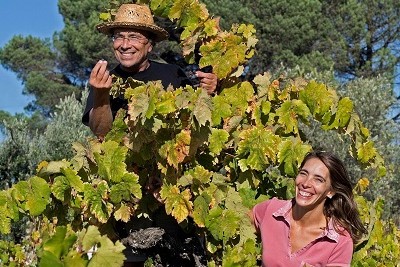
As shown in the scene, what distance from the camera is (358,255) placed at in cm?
391

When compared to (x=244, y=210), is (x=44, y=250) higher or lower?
lower

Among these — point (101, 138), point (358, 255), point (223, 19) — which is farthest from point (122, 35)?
point (223, 19)

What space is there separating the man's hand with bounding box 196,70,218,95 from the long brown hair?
1.90 feet

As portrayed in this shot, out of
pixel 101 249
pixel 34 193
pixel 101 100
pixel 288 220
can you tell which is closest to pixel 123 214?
pixel 34 193

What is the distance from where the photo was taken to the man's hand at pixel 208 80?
3572mm

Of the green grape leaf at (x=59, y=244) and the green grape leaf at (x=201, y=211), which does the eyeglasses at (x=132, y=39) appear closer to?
the green grape leaf at (x=201, y=211)

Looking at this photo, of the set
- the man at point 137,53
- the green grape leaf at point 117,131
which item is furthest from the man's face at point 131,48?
the green grape leaf at point 117,131

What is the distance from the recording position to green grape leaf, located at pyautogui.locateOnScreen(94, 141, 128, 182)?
10.1 ft

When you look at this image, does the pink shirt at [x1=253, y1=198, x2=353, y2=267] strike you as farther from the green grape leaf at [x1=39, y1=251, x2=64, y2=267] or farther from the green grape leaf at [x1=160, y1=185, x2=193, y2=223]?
the green grape leaf at [x1=39, y1=251, x2=64, y2=267]

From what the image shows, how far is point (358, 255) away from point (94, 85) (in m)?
1.63

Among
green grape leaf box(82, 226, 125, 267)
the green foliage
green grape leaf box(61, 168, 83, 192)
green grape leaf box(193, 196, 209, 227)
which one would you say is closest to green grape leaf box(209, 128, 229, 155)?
the green foliage

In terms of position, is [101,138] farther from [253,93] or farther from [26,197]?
[253,93]

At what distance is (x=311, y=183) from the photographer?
325 cm

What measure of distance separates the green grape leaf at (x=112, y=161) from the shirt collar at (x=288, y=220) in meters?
0.70
